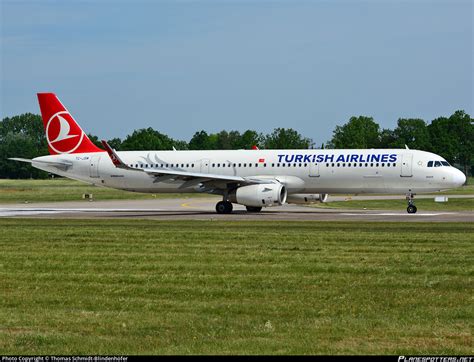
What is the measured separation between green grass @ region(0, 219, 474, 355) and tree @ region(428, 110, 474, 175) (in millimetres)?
136609

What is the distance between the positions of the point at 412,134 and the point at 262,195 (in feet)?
425

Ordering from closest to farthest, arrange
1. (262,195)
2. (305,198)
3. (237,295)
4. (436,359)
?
(436,359) → (237,295) → (262,195) → (305,198)

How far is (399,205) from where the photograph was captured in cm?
6188

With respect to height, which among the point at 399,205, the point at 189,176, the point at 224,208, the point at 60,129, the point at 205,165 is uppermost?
the point at 60,129

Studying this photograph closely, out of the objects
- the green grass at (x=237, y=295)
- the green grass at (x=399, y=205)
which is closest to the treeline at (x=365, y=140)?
the green grass at (x=399, y=205)

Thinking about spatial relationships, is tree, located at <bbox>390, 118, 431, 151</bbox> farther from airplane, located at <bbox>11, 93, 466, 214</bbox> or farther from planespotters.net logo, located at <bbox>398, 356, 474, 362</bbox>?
planespotters.net logo, located at <bbox>398, 356, 474, 362</bbox>

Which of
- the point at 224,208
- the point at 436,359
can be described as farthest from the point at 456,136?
the point at 436,359

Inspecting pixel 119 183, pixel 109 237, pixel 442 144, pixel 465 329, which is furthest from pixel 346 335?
pixel 442 144

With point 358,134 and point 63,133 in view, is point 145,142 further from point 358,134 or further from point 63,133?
point 63,133

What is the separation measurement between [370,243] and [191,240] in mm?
5179

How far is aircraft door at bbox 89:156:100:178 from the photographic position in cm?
5341

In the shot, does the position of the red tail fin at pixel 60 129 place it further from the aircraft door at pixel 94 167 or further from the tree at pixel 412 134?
the tree at pixel 412 134

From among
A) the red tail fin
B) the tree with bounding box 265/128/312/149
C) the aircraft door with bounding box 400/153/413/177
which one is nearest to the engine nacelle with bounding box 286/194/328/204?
the aircraft door with bounding box 400/153/413/177

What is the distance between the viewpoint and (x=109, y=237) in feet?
94.5
